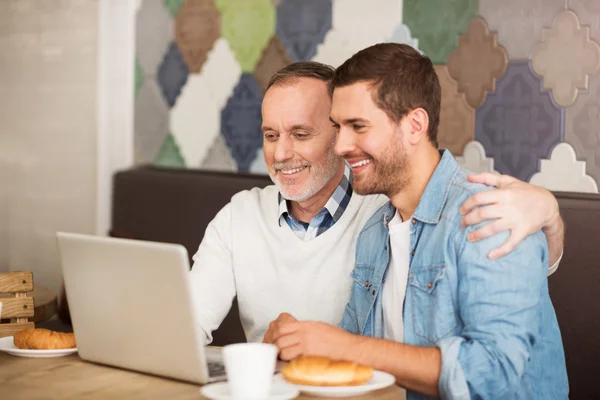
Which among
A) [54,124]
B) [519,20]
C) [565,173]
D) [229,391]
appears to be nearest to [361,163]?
[229,391]

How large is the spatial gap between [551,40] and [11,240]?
2.79m

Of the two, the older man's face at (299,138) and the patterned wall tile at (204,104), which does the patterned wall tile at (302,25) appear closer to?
the patterned wall tile at (204,104)

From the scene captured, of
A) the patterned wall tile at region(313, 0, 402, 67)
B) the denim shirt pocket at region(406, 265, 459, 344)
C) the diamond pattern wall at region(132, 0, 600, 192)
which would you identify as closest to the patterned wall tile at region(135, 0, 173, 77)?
the diamond pattern wall at region(132, 0, 600, 192)

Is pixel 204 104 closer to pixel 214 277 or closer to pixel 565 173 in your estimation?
pixel 214 277

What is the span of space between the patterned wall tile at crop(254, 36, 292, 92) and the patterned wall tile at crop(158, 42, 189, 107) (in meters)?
0.38

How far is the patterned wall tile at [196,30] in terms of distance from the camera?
322cm

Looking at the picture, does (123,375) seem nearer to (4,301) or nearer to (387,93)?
(4,301)

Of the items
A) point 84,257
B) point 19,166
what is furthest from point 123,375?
point 19,166

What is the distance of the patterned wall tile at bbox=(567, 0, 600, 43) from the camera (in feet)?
7.11

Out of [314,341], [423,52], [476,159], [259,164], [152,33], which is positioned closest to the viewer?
[314,341]

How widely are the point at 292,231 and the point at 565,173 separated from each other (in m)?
0.73

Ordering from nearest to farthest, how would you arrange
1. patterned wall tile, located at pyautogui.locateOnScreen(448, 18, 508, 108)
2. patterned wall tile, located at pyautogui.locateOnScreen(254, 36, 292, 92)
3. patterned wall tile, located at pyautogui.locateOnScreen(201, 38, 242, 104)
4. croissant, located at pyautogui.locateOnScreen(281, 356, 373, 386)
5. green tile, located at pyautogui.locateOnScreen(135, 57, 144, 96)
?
croissant, located at pyautogui.locateOnScreen(281, 356, 373, 386), patterned wall tile, located at pyautogui.locateOnScreen(448, 18, 508, 108), patterned wall tile, located at pyautogui.locateOnScreen(254, 36, 292, 92), patterned wall tile, located at pyautogui.locateOnScreen(201, 38, 242, 104), green tile, located at pyautogui.locateOnScreen(135, 57, 144, 96)

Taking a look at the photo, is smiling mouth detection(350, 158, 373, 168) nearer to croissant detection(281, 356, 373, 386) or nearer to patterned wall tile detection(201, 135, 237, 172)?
croissant detection(281, 356, 373, 386)

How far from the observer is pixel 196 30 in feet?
10.8
